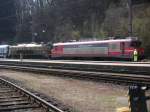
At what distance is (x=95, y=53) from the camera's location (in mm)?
57438

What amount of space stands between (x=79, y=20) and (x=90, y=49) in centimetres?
3236

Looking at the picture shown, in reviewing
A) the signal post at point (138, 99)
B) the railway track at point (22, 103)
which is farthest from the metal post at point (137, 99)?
the railway track at point (22, 103)

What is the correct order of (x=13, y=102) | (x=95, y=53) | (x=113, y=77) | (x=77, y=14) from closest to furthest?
(x=13, y=102) → (x=113, y=77) → (x=95, y=53) → (x=77, y=14)

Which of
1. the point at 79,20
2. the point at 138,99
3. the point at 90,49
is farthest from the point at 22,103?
the point at 79,20

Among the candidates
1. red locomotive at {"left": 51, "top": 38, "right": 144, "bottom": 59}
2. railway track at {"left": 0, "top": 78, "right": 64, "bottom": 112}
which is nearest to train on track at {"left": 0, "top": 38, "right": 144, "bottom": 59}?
red locomotive at {"left": 51, "top": 38, "right": 144, "bottom": 59}

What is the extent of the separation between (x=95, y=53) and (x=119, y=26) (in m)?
9.10

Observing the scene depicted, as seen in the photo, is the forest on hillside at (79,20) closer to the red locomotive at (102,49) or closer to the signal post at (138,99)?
the red locomotive at (102,49)

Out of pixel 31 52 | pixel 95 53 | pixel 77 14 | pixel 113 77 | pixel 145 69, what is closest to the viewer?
pixel 113 77

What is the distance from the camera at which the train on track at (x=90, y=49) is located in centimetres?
5147

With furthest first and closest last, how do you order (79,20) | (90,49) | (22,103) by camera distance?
(79,20), (90,49), (22,103)

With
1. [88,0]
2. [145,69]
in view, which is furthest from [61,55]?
[145,69]

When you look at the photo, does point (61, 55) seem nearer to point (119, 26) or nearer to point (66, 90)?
point (119, 26)

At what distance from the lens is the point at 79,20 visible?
9025cm

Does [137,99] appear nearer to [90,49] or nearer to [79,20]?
[90,49]
